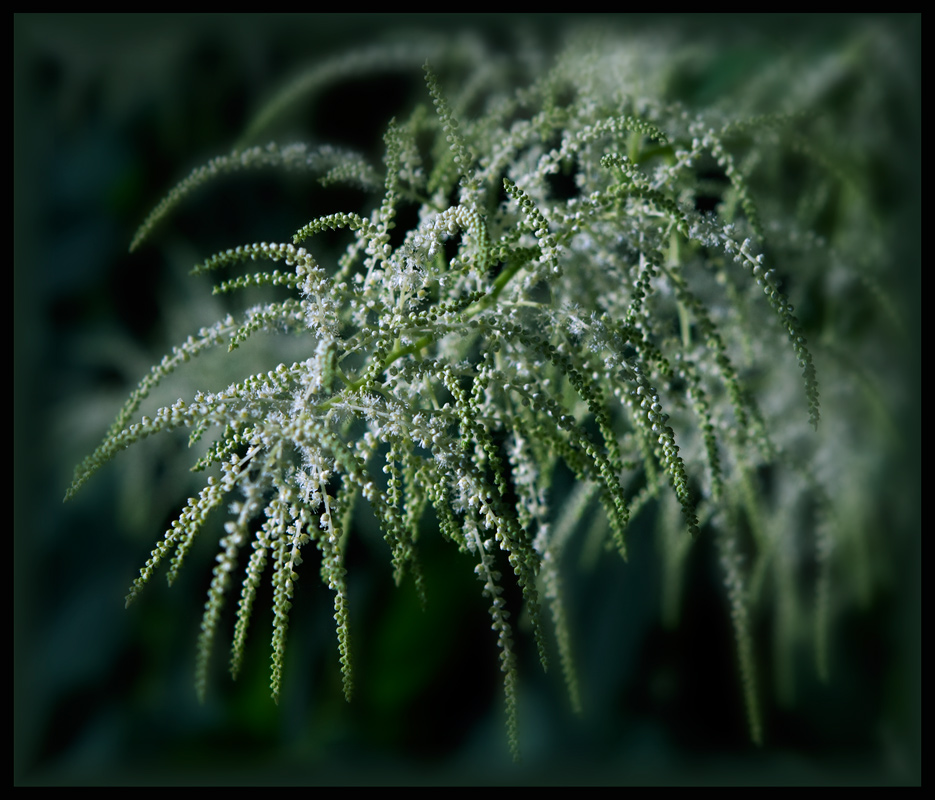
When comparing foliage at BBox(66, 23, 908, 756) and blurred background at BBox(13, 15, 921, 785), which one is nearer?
foliage at BBox(66, 23, 908, 756)

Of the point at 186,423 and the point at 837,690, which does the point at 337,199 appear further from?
the point at 837,690

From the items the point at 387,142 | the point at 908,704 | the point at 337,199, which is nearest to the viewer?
the point at 387,142

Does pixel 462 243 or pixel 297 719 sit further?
pixel 297 719

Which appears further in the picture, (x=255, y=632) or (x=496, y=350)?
(x=255, y=632)

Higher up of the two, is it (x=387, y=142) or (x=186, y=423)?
(x=387, y=142)

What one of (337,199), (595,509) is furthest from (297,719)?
(337,199)
